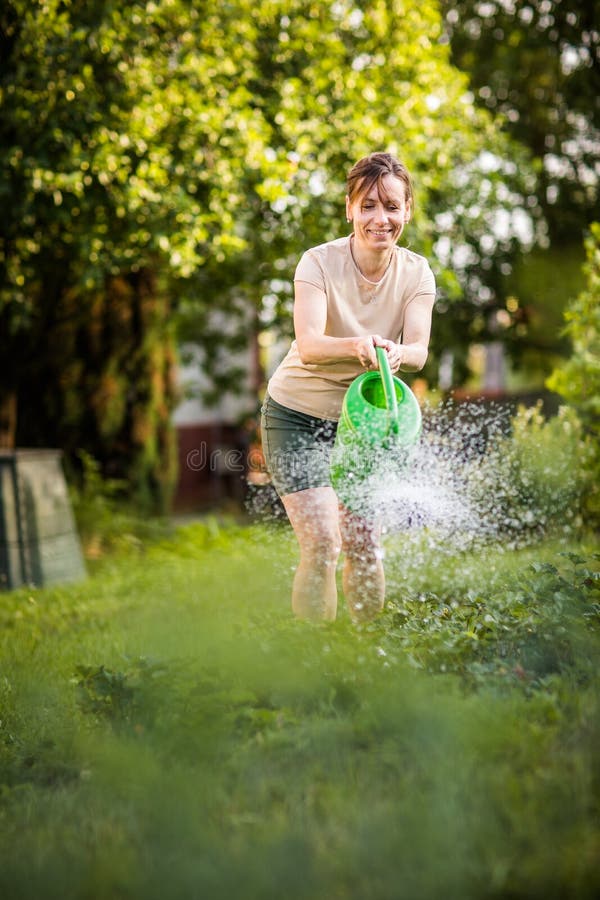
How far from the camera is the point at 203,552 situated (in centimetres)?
660

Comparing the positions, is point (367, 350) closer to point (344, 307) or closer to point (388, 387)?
point (388, 387)

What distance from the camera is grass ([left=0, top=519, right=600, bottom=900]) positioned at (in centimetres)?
189

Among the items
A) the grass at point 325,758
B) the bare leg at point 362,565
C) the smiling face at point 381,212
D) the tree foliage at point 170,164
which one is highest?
the tree foliage at point 170,164

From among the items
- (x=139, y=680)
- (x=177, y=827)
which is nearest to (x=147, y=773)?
(x=177, y=827)

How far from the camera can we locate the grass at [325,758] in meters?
1.89

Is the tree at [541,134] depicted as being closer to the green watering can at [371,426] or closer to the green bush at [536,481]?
the green bush at [536,481]

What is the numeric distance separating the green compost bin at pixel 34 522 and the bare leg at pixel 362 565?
9.72 ft

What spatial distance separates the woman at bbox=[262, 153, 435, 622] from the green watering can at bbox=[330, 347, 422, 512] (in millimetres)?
78

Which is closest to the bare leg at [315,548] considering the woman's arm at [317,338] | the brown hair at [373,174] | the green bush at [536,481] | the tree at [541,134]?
the woman's arm at [317,338]

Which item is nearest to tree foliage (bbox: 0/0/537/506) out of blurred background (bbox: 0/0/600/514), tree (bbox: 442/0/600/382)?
blurred background (bbox: 0/0/600/514)

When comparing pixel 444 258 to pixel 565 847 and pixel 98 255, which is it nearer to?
pixel 98 255

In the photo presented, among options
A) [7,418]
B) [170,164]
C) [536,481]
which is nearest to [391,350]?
[536,481]

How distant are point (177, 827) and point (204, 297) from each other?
21.7ft

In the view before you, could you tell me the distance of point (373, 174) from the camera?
3.20m
